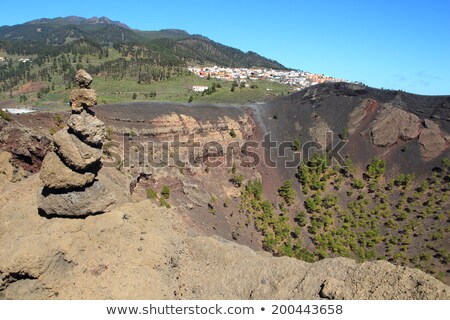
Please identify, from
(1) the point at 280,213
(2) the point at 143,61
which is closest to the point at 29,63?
(2) the point at 143,61

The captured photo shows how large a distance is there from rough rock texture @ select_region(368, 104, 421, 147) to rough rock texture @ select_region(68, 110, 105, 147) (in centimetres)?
4671

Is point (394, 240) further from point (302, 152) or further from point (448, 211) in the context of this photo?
point (302, 152)

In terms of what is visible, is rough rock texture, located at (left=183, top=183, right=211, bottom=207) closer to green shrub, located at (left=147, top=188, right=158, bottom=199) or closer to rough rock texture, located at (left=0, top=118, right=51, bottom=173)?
green shrub, located at (left=147, top=188, right=158, bottom=199)

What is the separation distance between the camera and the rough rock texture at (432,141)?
50.3 metres

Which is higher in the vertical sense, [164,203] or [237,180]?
[164,203]

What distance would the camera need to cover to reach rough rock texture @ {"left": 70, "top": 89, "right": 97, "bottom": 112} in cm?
1548

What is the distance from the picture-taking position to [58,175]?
15.3m

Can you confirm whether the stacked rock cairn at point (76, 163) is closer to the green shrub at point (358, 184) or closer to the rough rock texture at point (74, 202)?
the rough rock texture at point (74, 202)

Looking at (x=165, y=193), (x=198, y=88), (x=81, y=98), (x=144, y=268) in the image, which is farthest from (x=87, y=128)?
(x=198, y=88)

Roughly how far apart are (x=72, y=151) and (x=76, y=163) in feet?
1.70

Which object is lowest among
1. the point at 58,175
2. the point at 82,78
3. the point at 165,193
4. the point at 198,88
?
the point at 165,193

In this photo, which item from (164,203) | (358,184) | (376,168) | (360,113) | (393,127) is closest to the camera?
(164,203)

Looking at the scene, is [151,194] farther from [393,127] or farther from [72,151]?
[393,127]

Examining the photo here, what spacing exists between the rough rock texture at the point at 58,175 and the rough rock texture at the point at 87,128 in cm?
136
